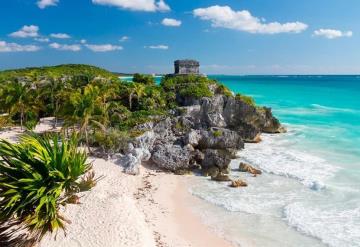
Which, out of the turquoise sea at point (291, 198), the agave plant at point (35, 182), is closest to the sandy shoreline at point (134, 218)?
the turquoise sea at point (291, 198)

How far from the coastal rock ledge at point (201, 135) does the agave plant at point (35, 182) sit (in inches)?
479

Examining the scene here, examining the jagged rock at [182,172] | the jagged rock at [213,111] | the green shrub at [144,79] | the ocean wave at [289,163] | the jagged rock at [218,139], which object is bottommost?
the ocean wave at [289,163]

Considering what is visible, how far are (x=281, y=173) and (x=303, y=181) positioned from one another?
5.95 feet

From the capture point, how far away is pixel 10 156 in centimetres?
1145

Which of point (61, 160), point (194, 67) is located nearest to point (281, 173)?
point (61, 160)

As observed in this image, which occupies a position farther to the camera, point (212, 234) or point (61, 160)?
point (212, 234)

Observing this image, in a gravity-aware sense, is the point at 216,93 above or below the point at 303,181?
above

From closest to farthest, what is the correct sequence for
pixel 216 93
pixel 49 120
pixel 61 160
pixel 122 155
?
pixel 61 160 → pixel 122 155 → pixel 49 120 → pixel 216 93

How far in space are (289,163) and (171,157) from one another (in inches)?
352

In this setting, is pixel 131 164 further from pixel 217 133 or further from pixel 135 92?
pixel 135 92

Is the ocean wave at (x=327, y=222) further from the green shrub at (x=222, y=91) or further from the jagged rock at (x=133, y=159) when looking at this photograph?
the green shrub at (x=222, y=91)

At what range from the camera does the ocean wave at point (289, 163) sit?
24.6 metres

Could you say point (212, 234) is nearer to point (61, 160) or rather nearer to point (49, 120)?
point (61, 160)

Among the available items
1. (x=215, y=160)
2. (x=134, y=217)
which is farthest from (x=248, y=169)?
(x=134, y=217)
